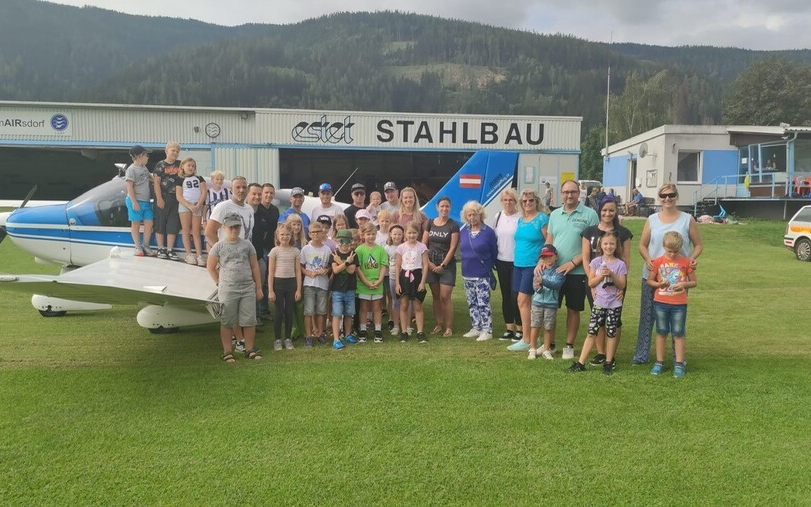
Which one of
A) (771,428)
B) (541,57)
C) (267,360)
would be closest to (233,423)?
(267,360)

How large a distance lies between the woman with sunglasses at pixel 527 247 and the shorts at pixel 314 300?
1.98 metres

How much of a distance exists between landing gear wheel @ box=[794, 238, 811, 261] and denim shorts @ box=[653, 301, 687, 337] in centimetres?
1091

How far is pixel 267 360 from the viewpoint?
5.36 metres

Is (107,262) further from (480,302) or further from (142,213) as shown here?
(480,302)

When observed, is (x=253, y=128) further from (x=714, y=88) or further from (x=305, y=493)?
(x=714, y=88)

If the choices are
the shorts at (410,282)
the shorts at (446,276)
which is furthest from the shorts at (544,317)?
the shorts at (410,282)

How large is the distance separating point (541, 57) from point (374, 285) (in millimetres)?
153040

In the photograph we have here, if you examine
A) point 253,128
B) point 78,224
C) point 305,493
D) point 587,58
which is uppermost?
point 587,58

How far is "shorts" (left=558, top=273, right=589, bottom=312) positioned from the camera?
201 inches

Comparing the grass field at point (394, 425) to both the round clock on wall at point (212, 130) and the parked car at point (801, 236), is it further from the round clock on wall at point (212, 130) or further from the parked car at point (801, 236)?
the round clock on wall at point (212, 130)

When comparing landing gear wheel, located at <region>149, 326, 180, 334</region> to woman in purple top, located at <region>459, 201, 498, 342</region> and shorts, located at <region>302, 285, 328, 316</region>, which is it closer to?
shorts, located at <region>302, 285, 328, 316</region>

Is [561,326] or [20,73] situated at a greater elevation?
[20,73]

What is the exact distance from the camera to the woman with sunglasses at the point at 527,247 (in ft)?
17.9

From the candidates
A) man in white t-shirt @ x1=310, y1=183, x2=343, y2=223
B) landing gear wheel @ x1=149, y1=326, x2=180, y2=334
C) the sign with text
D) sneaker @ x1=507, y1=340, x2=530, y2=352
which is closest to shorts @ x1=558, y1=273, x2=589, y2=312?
sneaker @ x1=507, y1=340, x2=530, y2=352
